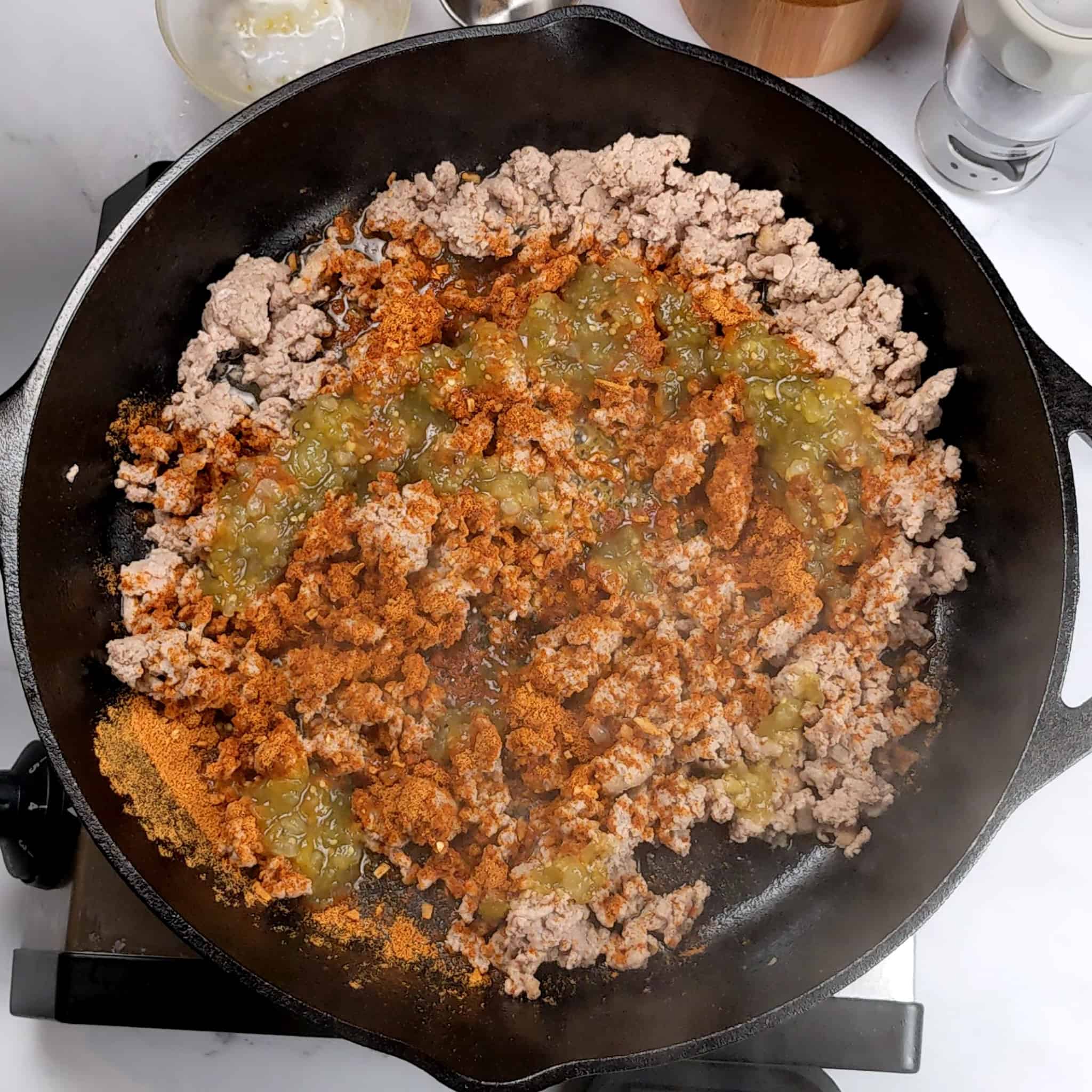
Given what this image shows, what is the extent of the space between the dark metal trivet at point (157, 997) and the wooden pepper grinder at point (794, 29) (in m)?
1.53

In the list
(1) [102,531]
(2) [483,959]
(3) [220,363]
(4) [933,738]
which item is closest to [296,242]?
(3) [220,363]

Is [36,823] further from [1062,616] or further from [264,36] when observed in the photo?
[1062,616]

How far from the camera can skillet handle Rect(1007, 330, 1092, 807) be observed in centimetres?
131

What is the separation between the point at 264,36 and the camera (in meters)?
1.73

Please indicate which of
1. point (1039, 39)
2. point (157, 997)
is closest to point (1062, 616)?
point (1039, 39)

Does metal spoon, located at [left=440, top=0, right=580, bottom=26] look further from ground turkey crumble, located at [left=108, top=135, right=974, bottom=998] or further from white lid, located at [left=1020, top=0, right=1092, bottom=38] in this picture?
white lid, located at [left=1020, top=0, right=1092, bottom=38]

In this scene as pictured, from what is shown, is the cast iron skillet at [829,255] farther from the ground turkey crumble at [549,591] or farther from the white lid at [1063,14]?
the white lid at [1063,14]

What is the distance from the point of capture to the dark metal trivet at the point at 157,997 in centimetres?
148

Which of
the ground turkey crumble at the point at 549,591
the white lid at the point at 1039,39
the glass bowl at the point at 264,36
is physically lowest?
the ground turkey crumble at the point at 549,591

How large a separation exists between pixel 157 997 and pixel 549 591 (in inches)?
32.7

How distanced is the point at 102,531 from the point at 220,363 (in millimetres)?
319

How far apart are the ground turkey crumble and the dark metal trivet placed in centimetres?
21

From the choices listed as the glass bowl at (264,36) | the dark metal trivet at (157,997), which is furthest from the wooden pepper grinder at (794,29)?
the dark metal trivet at (157,997)

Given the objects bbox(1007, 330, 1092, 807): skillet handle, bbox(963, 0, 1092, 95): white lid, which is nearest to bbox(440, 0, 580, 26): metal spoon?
bbox(963, 0, 1092, 95): white lid
